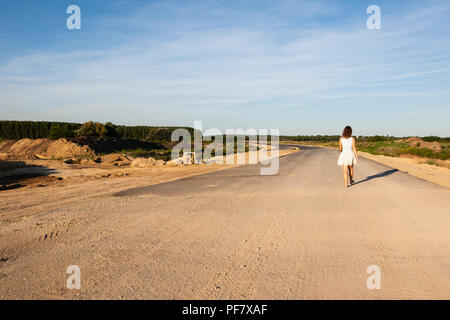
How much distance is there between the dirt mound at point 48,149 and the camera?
2921 centimetres

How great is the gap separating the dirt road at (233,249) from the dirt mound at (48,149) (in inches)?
920

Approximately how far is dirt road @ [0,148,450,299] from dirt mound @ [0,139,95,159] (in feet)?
76.6

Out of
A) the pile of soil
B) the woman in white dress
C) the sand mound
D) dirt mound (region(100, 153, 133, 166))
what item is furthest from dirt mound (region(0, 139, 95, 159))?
the woman in white dress

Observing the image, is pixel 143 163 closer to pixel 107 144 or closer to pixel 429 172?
pixel 429 172

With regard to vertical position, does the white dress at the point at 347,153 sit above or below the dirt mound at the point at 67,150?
above

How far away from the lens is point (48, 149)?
31.8 m

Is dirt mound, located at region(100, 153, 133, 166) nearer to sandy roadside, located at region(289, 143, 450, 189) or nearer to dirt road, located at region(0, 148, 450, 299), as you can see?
dirt road, located at region(0, 148, 450, 299)

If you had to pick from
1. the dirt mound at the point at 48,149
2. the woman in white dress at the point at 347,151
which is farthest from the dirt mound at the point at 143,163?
the woman in white dress at the point at 347,151

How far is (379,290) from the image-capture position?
3195 millimetres

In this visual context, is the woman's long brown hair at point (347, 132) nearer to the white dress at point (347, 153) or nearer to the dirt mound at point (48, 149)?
the white dress at point (347, 153)

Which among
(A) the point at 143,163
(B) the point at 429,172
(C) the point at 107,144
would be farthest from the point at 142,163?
(C) the point at 107,144
